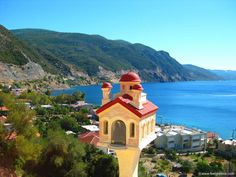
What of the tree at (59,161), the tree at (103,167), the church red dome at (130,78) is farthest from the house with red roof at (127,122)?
the tree at (103,167)

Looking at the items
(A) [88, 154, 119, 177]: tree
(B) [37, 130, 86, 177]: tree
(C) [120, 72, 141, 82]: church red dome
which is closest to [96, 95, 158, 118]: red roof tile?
(C) [120, 72, 141, 82]: church red dome

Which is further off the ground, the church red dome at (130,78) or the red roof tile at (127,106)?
Answer: the church red dome at (130,78)

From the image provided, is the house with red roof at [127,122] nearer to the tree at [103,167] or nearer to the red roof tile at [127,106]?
the red roof tile at [127,106]

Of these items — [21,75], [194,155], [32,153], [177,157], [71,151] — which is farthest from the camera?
[21,75]

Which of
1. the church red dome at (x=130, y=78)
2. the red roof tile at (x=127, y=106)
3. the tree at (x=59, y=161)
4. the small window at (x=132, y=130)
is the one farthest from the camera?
the tree at (x=59, y=161)

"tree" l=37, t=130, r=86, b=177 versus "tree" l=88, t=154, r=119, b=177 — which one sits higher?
"tree" l=37, t=130, r=86, b=177

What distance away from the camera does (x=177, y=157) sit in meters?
35.2

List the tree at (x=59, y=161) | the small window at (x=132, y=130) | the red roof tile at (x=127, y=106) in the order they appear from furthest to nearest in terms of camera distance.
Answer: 1. the tree at (x=59, y=161)
2. the small window at (x=132, y=130)
3. the red roof tile at (x=127, y=106)

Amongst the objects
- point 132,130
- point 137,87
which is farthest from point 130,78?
point 132,130

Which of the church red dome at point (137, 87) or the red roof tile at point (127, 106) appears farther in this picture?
the church red dome at point (137, 87)

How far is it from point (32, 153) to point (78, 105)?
160 ft

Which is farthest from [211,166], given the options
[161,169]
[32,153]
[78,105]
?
[78,105]

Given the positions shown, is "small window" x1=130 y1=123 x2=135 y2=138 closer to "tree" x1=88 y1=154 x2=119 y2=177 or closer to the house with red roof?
the house with red roof

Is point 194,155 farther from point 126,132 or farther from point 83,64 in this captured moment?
point 83,64
